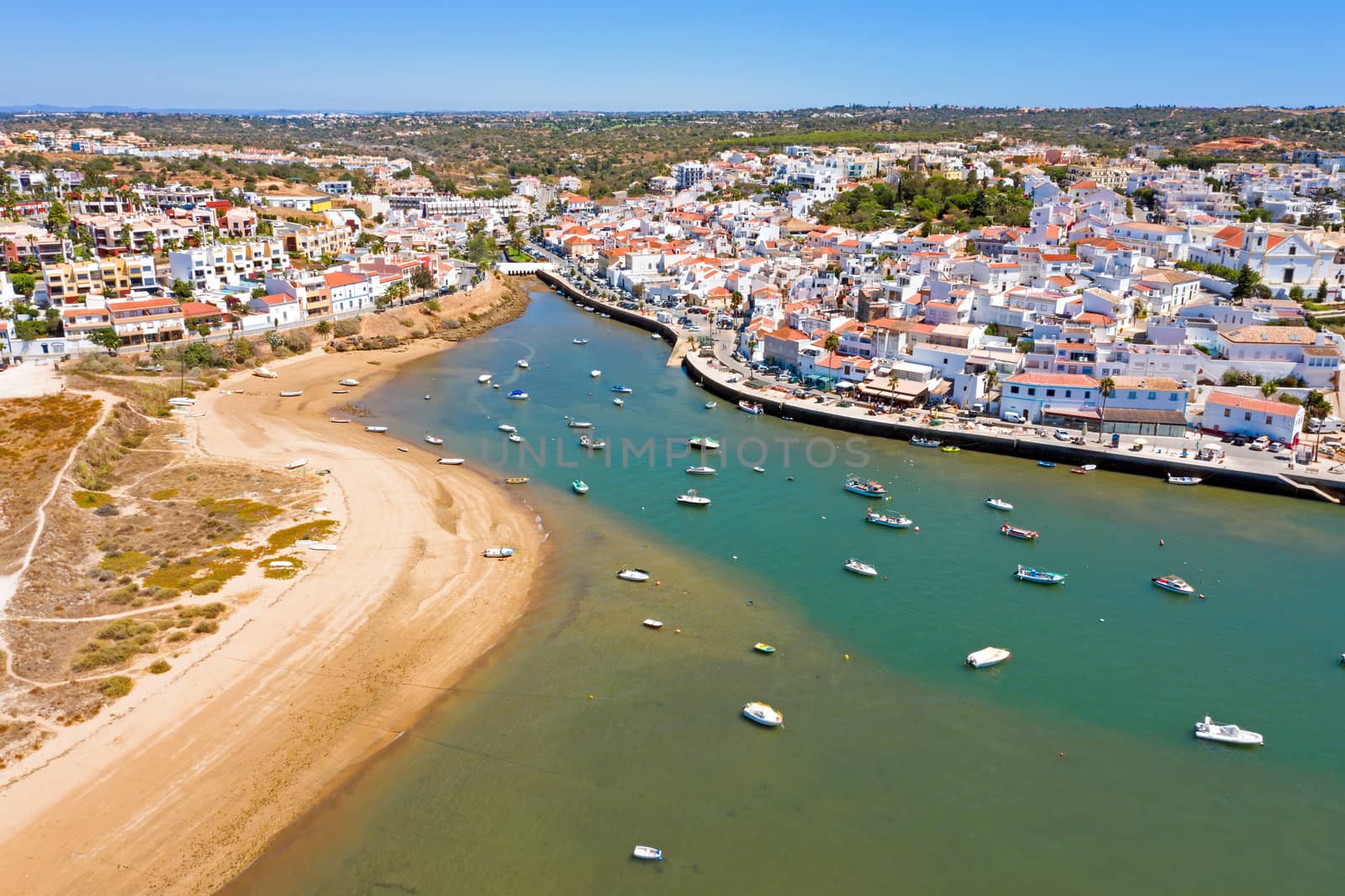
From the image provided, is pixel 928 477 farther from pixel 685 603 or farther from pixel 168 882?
pixel 168 882

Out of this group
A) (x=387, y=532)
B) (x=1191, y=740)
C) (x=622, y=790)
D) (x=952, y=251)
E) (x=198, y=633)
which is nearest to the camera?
(x=622, y=790)

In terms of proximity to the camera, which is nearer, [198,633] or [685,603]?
[198,633]

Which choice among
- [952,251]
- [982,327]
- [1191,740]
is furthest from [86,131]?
[1191,740]

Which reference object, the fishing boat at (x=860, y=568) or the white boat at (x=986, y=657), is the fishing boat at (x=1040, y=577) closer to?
the fishing boat at (x=860, y=568)

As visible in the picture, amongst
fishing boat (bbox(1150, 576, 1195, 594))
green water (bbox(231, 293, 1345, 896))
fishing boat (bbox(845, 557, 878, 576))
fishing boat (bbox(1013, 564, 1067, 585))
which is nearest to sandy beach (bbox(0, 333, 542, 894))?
green water (bbox(231, 293, 1345, 896))

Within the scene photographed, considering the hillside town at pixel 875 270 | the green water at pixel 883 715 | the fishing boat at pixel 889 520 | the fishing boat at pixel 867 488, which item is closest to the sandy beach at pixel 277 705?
the green water at pixel 883 715

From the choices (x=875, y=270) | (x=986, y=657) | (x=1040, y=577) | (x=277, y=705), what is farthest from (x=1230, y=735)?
(x=875, y=270)

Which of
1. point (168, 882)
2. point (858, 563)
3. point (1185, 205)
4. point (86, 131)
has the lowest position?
point (168, 882)
